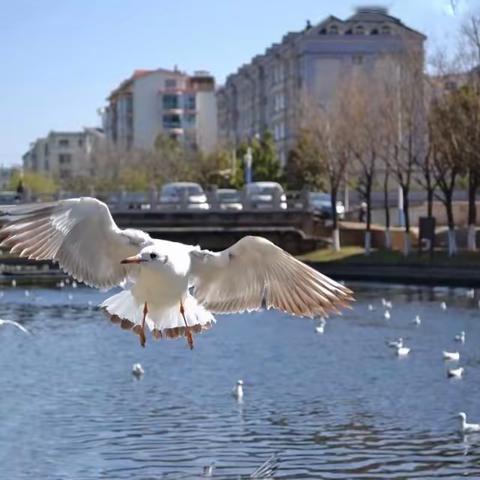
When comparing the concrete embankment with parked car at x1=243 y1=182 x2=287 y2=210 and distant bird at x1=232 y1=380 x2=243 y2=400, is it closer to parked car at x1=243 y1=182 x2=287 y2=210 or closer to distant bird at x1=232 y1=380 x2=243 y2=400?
parked car at x1=243 y1=182 x2=287 y2=210

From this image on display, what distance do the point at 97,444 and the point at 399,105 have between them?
38.0 m

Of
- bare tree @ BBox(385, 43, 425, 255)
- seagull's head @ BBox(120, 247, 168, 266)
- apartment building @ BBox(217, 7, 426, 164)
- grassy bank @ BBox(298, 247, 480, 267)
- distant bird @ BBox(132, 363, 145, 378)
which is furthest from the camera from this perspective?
apartment building @ BBox(217, 7, 426, 164)

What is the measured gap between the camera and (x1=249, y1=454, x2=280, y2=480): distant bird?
53.9ft

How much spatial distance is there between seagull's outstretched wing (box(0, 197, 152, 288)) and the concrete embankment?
3323 centimetres

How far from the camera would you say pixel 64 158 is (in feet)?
616

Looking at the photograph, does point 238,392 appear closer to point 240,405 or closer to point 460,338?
Answer: point 240,405

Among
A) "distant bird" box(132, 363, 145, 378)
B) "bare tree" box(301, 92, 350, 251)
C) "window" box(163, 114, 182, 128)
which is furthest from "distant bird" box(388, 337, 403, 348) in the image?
"window" box(163, 114, 182, 128)

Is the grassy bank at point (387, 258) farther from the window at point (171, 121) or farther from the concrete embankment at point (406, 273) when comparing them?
the window at point (171, 121)

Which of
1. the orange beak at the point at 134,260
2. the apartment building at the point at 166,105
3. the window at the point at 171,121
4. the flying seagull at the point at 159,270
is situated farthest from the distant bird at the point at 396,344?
the window at the point at 171,121

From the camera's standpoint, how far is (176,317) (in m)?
12.0

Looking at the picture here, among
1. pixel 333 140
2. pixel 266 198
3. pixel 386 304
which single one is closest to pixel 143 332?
pixel 386 304

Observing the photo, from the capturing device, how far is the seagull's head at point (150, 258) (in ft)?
36.4

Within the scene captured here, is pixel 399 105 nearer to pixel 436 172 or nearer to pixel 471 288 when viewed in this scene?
pixel 436 172

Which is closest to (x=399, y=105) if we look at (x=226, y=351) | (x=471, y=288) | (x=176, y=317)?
(x=471, y=288)
